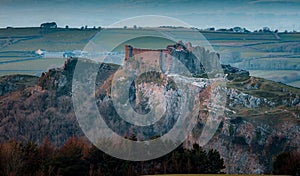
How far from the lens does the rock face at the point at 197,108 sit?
8575cm

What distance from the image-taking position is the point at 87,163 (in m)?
48.4

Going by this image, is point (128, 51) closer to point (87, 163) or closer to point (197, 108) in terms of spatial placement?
point (197, 108)

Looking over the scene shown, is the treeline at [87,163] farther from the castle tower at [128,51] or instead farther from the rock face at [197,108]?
the castle tower at [128,51]

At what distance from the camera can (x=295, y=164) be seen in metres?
45.5

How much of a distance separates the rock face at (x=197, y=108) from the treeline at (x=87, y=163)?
25434 mm

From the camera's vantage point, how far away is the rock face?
8575 cm

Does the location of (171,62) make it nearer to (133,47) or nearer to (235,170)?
(133,47)

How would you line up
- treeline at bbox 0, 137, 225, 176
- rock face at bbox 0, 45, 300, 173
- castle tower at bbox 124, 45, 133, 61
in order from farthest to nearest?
castle tower at bbox 124, 45, 133, 61 → rock face at bbox 0, 45, 300, 173 → treeline at bbox 0, 137, 225, 176

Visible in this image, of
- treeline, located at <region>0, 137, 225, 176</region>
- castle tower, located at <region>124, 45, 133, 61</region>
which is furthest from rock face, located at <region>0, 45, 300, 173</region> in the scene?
treeline, located at <region>0, 137, 225, 176</region>

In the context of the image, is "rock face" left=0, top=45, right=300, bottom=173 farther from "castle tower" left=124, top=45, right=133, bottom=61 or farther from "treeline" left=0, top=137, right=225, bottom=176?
"treeline" left=0, top=137, right=225, bottom=176

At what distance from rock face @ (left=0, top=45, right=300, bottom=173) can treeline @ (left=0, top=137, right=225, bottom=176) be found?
25.4m

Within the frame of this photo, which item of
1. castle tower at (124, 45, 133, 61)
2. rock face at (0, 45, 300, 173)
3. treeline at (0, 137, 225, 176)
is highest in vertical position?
castle tower at (124, 45, 133, 61)

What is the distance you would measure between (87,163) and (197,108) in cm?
6264

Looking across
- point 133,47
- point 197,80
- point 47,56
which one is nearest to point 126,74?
point 133,47
